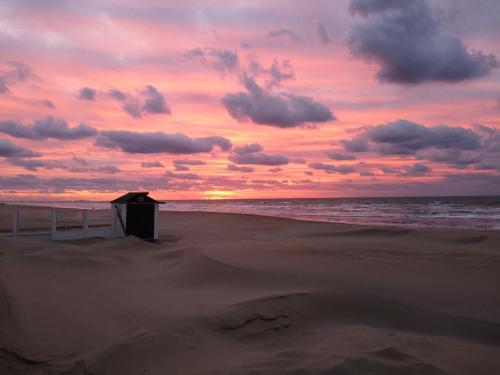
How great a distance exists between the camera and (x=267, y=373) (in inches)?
163

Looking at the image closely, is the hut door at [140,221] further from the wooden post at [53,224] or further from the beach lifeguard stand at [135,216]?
the wooden post at [53,224]

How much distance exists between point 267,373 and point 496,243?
16.2 meters

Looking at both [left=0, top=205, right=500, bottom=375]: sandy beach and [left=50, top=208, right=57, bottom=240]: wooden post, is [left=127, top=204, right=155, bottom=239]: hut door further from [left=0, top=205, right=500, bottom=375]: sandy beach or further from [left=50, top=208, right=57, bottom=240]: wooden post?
[left=0, top=205, right=500, bottom=375]: sandy beach

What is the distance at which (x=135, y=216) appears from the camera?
16.5 meters

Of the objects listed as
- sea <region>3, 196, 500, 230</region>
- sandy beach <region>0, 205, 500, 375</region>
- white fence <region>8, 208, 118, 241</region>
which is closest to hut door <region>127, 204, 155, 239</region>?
white fence <region>8, 208, 118, 241</region>

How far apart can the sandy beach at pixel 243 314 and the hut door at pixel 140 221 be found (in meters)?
4.53

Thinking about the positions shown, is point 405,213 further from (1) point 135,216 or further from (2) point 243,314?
(2) point 243,314

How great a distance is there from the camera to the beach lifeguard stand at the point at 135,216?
53.0 feet

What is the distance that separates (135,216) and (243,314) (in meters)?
11.4

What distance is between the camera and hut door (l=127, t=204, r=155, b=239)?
53.8 feet

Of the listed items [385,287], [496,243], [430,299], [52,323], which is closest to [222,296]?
[52,323]

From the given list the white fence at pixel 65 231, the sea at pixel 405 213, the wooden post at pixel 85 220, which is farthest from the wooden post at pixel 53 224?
the sea at pixel 405 213

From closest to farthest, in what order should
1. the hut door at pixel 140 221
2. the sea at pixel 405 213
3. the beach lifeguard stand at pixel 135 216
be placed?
the beach lifeguard stand at pixel 135 216 < the hut door at pixel 140 221 < the sea at pixel 405 213

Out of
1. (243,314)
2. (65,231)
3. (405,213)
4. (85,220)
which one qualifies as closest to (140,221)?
(85,220)
